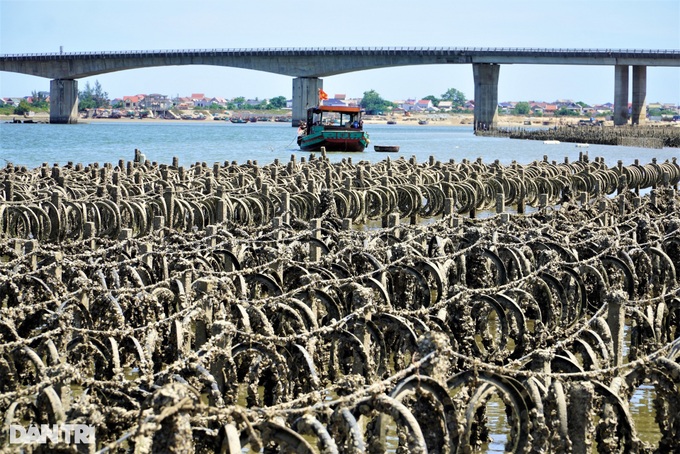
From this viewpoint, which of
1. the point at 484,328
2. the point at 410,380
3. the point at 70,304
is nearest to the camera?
the point at 410,380

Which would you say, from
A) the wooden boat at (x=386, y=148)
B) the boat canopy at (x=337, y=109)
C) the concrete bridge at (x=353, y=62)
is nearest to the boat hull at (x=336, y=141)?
the boat canopy at (x=337, y=109)

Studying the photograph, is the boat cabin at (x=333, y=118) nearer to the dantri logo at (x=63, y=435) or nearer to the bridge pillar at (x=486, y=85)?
the bridge pillar at (x=486, y=85)

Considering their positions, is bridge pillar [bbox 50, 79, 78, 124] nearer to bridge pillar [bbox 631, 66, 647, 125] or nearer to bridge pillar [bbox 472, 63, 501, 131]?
bridge pillar [bbox 472, 63, 501, 131]

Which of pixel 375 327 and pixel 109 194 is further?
pixel 109 194

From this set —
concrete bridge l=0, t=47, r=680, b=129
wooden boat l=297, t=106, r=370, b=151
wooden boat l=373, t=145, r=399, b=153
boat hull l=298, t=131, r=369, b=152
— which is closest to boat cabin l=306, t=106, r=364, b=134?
wooden boat l=297, t=106, r=370, b=151

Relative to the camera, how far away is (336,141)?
6003cm

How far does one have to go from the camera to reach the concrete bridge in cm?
10288

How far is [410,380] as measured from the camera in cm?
796

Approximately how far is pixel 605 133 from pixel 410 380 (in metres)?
88.6

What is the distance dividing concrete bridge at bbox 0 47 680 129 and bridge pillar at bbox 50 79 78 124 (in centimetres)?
272

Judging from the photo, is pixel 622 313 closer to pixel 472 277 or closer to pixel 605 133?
pixel 472 277

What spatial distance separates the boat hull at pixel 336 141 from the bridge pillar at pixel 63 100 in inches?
2532

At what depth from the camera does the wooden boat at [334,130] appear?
195 feet

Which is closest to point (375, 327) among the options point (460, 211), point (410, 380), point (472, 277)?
point (410, 380)
